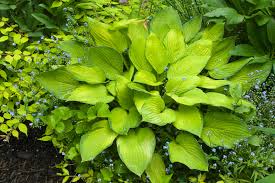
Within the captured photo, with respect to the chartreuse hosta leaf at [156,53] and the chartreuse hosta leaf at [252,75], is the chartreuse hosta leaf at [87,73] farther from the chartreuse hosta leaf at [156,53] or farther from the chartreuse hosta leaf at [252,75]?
the chartreuse hosta leaf at [252,75]

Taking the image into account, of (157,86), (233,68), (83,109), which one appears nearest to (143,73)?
(157,86)

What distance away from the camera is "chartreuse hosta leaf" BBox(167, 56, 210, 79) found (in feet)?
8.77

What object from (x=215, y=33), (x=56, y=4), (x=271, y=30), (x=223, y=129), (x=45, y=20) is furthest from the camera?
(x=45, y=20)

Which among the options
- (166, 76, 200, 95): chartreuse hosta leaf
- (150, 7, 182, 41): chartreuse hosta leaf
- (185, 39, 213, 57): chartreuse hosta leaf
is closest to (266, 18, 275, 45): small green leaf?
(185, 39, 213, 57): chartreuse hosta leaf

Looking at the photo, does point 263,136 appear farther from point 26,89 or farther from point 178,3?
point 26,89

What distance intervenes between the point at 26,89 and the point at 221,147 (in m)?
1.36

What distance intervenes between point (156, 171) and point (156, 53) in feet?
2.32

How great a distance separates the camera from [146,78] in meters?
2.60

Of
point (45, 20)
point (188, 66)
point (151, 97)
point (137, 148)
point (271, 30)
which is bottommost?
A: point (137, 148)

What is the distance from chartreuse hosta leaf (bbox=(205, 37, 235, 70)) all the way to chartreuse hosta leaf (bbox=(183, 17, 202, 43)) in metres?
0.18

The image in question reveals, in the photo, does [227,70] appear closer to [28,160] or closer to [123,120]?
[123,120]

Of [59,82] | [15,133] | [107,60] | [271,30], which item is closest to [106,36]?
[107,60]

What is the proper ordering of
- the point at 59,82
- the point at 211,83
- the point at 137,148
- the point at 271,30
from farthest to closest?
the point at 271,30
the point at 59,82
the point at 211,83
the point at 137,148

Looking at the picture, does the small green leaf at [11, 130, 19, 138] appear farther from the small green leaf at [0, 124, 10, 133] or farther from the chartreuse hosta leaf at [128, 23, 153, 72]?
the chartreuse hosta leaf at [128, 23, 153, 72]
